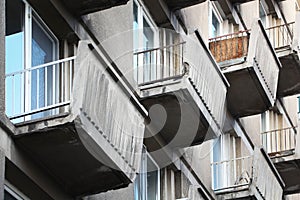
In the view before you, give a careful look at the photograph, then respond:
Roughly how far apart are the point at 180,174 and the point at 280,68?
Result: 177 inches

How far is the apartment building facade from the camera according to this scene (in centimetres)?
1519

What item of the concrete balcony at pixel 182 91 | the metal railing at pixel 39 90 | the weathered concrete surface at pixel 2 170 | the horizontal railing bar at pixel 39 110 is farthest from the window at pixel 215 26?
the weathered concrete surface at pixel 2 170

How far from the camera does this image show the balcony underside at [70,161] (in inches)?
590

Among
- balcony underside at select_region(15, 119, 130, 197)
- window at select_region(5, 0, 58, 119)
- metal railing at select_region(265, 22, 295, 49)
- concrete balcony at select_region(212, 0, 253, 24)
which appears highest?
metal railing at select_region(265, 22, 295, 49)

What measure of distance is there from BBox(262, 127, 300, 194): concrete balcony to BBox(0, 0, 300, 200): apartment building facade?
4cm

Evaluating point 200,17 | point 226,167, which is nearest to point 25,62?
point 200,17

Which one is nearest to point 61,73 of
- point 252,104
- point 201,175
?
point 201,175

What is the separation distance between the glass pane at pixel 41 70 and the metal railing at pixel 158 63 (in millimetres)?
2487

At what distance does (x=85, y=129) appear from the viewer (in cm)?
1492

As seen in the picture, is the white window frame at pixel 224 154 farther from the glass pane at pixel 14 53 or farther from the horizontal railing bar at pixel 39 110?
the horizontal railing bar at pixel 39 110

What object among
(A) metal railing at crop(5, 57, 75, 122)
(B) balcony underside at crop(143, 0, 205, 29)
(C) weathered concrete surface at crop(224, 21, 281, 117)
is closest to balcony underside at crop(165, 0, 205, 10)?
(B) balcony underside at crop(143, 0, 205, 29)

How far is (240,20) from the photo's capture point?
25.4 meters

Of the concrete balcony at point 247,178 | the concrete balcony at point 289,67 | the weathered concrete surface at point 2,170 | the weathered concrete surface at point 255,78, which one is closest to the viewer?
the weathered concrete surface at point 2,170

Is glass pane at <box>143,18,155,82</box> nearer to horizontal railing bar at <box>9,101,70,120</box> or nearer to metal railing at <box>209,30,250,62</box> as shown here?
metal railing at <box>209,30,250,62</box>
